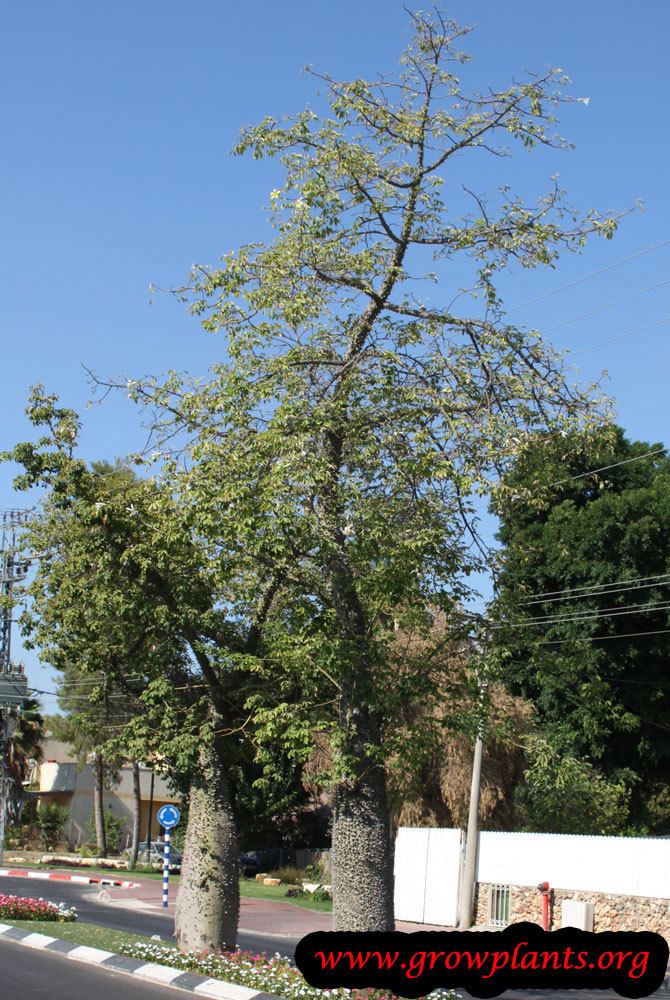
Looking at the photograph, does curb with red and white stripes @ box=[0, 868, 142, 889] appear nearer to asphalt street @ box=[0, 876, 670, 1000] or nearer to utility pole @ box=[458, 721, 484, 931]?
utility pole @ box=[458, 721, 484, 931]

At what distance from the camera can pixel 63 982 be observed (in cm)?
1109

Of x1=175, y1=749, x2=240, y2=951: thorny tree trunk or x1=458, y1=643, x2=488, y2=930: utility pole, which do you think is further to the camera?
x1=458, y1=643, x2=488, y2=930: utility pole

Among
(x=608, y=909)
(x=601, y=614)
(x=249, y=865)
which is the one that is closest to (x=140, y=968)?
(x=608, y=909)

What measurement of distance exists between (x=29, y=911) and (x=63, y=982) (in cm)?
696

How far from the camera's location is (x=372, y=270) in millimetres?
11656

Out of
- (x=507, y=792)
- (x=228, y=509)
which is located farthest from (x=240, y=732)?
(x=507, y=792)

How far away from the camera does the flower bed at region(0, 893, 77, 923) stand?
17.3 metres

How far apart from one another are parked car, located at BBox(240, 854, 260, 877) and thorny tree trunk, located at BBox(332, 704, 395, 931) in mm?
36820

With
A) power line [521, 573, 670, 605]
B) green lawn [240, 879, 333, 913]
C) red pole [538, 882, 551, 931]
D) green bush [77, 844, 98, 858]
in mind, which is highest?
power line [521, 573, 670, 605]

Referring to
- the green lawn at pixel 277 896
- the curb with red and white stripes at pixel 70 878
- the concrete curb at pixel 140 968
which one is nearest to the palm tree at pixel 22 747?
the green lawn at pixel 277 896

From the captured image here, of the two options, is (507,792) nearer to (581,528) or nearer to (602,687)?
(581,528)

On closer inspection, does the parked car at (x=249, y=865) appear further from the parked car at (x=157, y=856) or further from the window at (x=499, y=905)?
the window at (x=499, y=905)

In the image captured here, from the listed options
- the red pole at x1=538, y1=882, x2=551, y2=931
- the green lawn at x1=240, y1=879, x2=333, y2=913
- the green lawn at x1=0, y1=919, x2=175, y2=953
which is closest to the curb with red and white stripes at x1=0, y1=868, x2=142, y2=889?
the green lawn at x1=240, y1=879, x2=333, y2=913

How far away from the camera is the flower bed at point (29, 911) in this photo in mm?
17281
